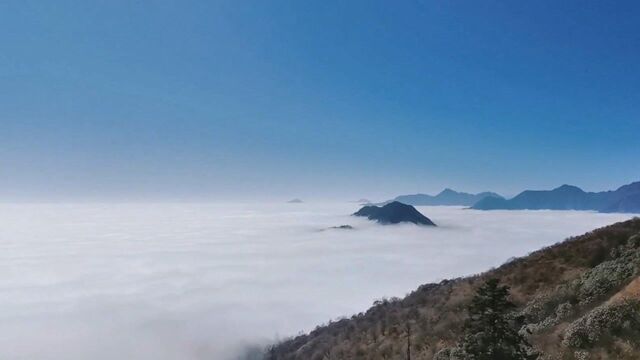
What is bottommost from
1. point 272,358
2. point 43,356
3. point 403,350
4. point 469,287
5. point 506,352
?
point 43,356

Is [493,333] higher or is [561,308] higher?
[493,333]

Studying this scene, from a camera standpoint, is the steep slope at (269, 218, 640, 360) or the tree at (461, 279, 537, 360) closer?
the tree at (461, 279, 537, 360)

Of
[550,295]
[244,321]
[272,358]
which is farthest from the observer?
[244,321]

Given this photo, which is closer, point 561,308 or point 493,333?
point 493,333

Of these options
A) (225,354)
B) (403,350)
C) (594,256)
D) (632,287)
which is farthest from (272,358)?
(632,287)

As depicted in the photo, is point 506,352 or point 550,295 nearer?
point 506,352

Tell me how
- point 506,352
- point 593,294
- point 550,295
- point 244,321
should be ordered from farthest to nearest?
point 244,321, point 550,295, point 593,294, point 506,352

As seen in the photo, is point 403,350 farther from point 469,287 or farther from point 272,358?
point 272,358

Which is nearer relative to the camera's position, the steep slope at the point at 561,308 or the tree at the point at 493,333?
the tree at the point at 493,333
